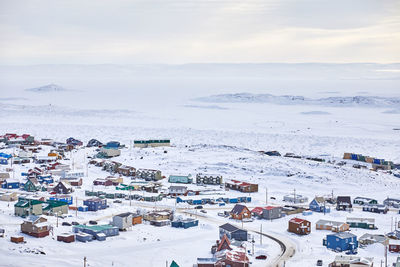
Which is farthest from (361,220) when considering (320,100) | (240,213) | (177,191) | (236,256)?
(320,100)

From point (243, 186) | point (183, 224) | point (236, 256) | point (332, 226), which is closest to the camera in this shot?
point (236, 256)

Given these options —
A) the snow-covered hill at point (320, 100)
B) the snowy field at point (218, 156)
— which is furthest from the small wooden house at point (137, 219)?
the snow-covered hill at point (320, 100)

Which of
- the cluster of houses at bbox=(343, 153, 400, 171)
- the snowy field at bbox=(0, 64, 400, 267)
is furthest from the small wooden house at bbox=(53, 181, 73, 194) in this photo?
the cluster of houses at bbox=(343, 153, 400, 171)

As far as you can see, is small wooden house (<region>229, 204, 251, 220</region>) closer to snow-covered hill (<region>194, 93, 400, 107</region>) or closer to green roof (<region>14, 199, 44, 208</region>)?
green roof (<region>14, 199, 44, 208</region>)

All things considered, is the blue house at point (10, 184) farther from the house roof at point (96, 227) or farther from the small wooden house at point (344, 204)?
the small wooden house at point (344, 204)

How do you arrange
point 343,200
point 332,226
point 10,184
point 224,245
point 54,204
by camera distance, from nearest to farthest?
1. point 224,245
2. point 332,226
3. point 54,204
4. point 343,200
5. point 10,184

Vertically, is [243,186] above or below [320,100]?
below

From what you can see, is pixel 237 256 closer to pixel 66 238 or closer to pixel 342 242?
pixel 342 242
